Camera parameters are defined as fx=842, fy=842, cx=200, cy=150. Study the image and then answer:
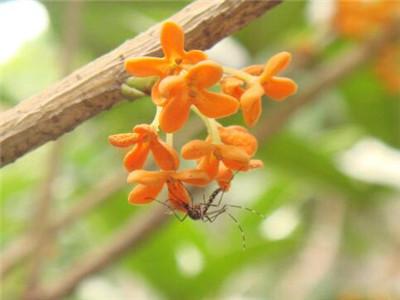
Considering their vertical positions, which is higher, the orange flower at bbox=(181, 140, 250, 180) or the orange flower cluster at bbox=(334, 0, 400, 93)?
the orange flower at bbox=(181, 140, 250, 180)

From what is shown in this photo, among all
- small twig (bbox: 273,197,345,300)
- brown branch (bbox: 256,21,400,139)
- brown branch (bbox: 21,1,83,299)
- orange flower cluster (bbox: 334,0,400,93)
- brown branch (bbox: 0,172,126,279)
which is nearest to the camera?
Result: brown branch (bbox: 21,1,83,299)

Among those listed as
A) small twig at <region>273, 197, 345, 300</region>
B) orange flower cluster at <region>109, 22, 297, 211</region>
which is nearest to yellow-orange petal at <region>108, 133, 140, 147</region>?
orange flower cluster at <region>109, 22, 297, 211</region>

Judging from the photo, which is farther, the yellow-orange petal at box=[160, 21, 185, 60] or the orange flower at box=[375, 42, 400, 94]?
the orange flower at box=[375, 42, 400, 94]

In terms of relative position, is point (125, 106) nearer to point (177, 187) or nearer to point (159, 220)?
point (159, 220)

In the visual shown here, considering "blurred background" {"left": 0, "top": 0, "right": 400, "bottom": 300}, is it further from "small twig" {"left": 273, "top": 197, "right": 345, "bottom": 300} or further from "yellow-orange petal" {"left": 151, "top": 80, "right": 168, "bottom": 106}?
"yellow-orange petal" {"left": 151, "top": 80, "right": 168, "bottom": 106}

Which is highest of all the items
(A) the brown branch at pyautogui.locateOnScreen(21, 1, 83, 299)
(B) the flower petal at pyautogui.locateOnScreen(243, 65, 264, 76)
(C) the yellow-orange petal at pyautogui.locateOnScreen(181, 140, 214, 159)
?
(B) the flower petal at pyautogui.locateOnScreen(243, 65, 264, 76)

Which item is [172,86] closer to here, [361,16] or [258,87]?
[258,87]

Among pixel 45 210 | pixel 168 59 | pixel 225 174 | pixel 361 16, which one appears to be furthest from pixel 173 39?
pixel 361 16
